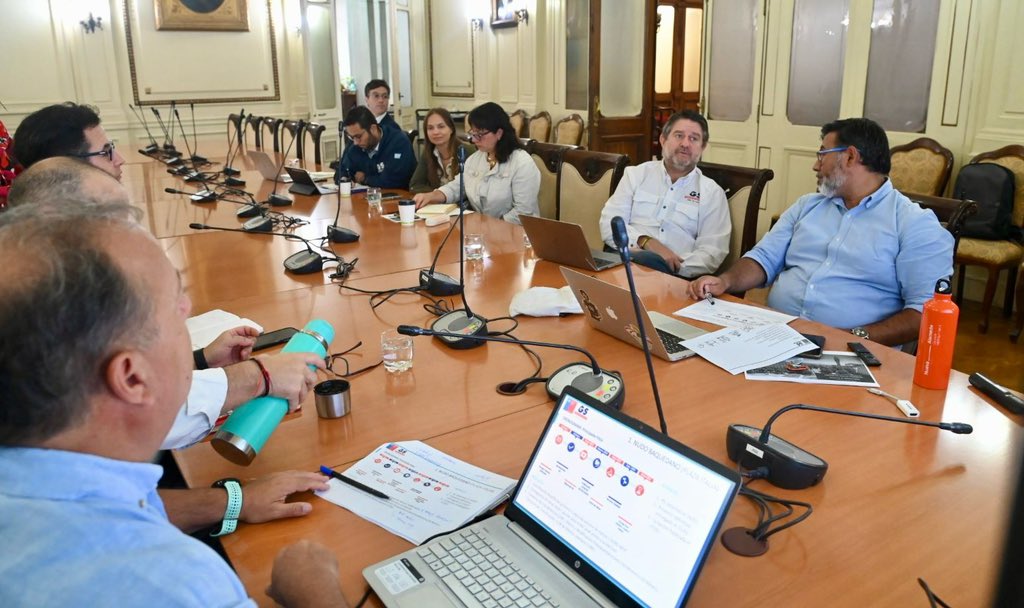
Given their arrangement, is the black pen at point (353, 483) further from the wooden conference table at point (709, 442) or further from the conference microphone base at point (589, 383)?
the conference microphone base at point (589, 383)

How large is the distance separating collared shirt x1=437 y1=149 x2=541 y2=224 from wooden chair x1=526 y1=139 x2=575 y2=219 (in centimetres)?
6

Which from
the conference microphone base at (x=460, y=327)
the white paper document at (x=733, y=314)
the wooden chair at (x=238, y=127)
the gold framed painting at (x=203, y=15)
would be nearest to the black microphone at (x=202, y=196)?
the wooden chair at (x=238, y=127)

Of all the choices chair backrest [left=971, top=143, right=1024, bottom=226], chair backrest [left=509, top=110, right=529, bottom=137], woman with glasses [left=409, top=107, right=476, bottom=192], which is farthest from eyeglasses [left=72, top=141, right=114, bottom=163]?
chair backrest [left=509, top=110, right=529, bottom=137]

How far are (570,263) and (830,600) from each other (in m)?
1.60

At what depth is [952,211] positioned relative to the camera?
2.15 m

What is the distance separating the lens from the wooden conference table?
0.93m

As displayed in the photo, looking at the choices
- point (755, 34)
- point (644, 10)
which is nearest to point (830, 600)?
point (755, 34)

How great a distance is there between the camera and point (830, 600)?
882 millimetres

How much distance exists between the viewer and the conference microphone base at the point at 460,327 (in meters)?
1.70

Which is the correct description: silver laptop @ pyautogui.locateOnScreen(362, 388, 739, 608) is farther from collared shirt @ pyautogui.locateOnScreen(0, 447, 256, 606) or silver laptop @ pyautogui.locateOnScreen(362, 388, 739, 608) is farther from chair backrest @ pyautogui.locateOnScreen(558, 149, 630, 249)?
chair backrest @ pyautogui.locateOnScreen(558, 149, 630, 249)

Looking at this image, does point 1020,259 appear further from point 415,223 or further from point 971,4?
point 415,223

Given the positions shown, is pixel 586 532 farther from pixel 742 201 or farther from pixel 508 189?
pixel 508 189

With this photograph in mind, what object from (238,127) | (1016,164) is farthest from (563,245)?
(238,127)

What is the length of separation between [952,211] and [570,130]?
4756mm
